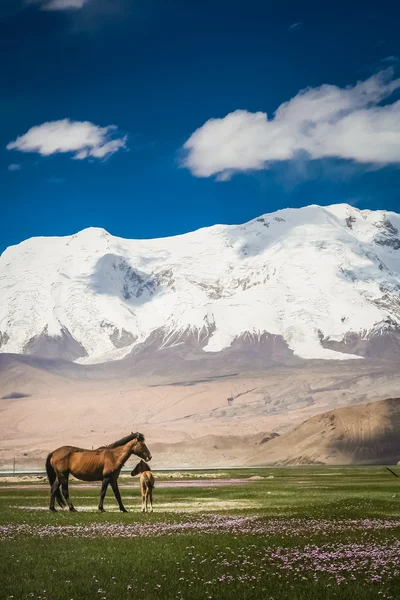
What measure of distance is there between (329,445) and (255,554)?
166 m

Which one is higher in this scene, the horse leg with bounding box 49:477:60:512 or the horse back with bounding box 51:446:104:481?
the horse back with bounding box 51:446:104:481

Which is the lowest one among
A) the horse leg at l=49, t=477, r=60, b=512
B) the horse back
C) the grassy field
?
the grassy field

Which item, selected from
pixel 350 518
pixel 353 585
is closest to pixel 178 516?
pixel 350 518

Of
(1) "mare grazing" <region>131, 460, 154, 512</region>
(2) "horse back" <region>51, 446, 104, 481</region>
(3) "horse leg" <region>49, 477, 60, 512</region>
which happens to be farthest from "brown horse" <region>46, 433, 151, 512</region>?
(1) "mare grazing" <region>131, 460, 154, 512</region>

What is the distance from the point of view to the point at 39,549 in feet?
67.5

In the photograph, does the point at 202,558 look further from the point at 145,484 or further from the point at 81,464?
the point at 145,484

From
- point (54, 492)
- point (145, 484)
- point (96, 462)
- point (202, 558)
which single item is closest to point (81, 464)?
point (96, 462)

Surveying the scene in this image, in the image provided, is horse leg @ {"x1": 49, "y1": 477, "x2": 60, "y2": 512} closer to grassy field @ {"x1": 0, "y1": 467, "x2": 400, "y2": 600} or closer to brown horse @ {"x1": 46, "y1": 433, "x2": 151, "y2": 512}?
brown horse @ {"x1": 46, "y1": 433, "x2": 151, "y2": 512}

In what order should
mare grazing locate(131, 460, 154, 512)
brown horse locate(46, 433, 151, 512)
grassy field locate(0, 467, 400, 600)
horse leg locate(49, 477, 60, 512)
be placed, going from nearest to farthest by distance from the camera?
1. grassy field locate(0, 467, 400, 600)
2. brown horse locate(46, 433, 151, 512)
3. horse leg locate(49, 477, 60, 512)
4. mare grazing locate(131, 460, 154, 512)

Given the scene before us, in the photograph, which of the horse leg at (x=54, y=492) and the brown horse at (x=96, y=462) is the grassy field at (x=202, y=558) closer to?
the brown horse at (x=96, y=462)

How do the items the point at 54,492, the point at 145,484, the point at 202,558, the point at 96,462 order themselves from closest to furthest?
1. the point at 202,558
2. the point at 96,462
3. the point at 54,492
4. the point at 145,484

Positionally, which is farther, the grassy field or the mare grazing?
the mare grazing

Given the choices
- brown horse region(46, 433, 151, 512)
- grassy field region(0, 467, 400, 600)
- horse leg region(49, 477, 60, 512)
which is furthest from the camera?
horse leg region(49, 477, 60, 512)

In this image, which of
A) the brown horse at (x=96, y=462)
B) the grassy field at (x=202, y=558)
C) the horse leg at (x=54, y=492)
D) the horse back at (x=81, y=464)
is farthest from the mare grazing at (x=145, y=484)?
the grassy field at (x=202, y=558)
